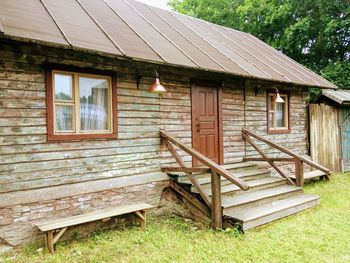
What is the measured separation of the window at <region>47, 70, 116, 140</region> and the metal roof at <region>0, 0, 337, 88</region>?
0.70 m

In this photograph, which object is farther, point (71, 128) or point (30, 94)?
point (71, 128)

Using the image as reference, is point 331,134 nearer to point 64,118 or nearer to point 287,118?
point 287,118

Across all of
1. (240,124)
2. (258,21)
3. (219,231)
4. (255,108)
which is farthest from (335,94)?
(258,21)

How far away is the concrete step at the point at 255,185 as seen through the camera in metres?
6.16

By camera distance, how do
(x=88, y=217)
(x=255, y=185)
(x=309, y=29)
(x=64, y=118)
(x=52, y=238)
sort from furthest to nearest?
(x=309, y=29)
(x=255, y=185)
(x=64, y=118)
(x=88, y=217)
(x=52, y=238)

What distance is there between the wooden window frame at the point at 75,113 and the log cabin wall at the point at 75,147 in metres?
0.08

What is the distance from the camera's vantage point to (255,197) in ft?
20.1

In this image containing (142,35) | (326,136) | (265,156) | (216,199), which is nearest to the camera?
(216,199)

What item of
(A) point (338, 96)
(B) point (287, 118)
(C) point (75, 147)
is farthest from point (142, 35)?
(A) point (338, 96)

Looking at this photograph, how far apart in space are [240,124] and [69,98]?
4693 millimetres

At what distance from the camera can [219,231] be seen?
520 centimetres

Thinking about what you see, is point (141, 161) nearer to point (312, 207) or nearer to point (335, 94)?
point (312, 207)

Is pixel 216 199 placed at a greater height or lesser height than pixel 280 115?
lesser

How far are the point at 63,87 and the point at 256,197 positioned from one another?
424cm
